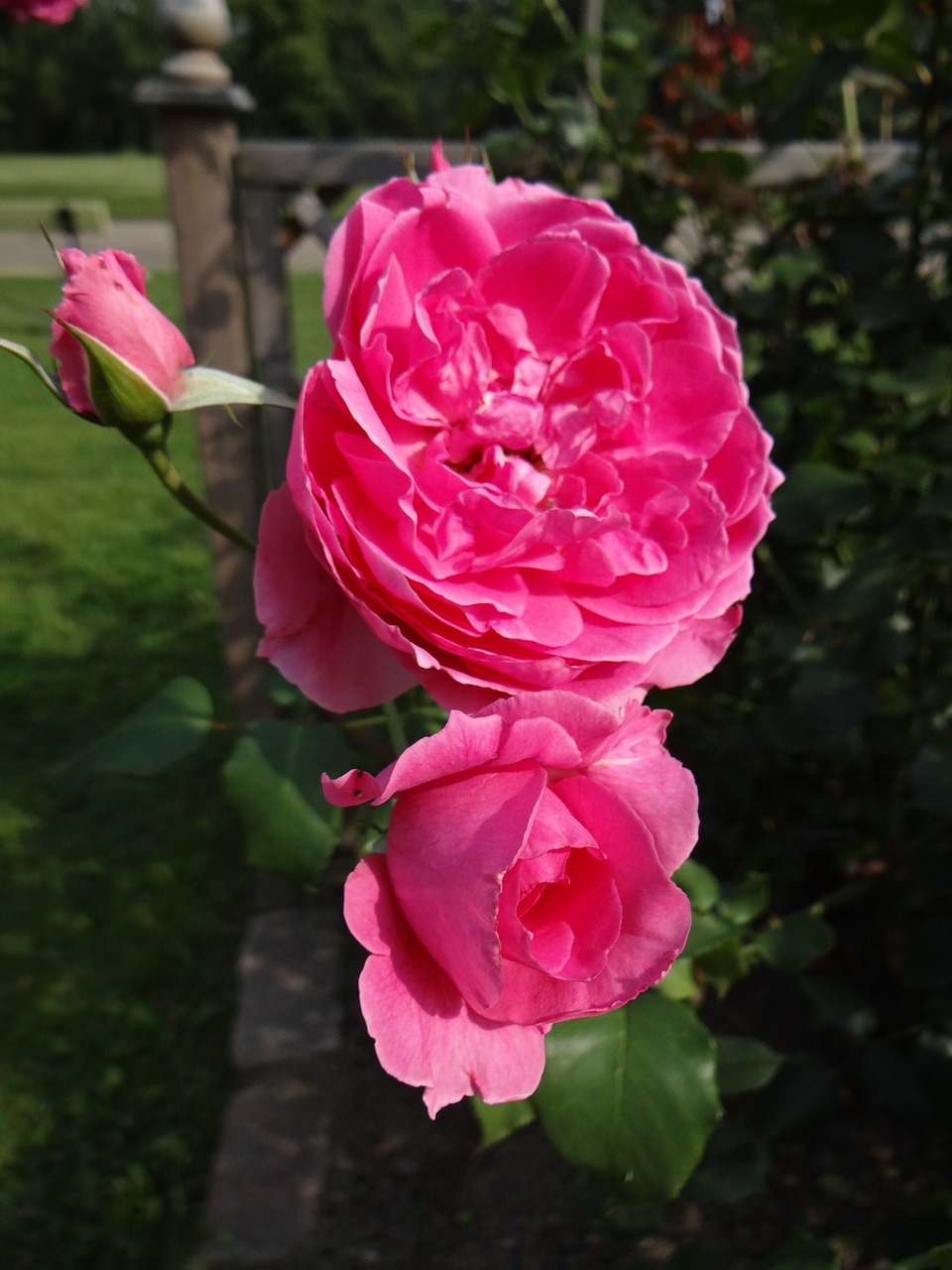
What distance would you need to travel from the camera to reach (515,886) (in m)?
0.43

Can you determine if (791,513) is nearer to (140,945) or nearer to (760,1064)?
(760,1064)

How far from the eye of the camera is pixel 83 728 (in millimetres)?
2688

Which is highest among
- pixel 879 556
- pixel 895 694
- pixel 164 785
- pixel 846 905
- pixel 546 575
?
pixel 546 575

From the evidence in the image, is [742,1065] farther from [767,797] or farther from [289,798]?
[767,797]

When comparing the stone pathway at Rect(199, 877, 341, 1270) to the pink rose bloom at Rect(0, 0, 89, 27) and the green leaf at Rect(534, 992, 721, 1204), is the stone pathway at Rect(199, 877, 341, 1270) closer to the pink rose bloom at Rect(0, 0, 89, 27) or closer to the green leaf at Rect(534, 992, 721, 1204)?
the green leaf at Rect(534, 992, 721, 1204)

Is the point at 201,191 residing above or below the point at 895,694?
above

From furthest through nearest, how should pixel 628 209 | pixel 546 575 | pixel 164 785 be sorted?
1. pixel 164 785
2. pixel 628 209
3. pixel 546 575

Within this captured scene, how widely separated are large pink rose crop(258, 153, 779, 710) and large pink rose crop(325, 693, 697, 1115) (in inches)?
1.5

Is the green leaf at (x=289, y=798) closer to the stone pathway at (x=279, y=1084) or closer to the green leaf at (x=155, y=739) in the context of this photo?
the green leaf at (x=155, y=739)

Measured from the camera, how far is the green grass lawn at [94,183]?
61.2 ft

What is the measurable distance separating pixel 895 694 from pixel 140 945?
4.97 feet

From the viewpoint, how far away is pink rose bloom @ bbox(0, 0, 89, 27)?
115 centimetres

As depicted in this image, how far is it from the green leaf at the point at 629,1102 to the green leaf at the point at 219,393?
A: 469mm

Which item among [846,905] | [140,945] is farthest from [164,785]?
[846,905]
